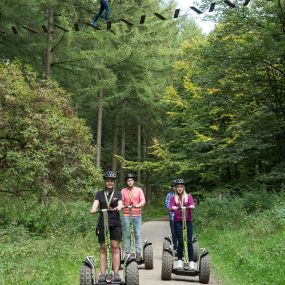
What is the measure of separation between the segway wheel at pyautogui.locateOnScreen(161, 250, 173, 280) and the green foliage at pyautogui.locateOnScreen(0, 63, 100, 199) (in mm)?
6802

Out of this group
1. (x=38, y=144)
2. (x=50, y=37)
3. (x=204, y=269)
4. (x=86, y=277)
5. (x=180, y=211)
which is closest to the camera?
(x=86, y=277)

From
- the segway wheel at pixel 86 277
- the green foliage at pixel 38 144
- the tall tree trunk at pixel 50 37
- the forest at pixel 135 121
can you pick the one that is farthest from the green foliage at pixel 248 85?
the segway wheel at pixel 86 277

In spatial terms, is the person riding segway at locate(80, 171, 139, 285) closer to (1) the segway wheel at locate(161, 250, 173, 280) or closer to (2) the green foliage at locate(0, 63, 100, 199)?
(1) the segway wheel at locate(161, 250, 173, 280)

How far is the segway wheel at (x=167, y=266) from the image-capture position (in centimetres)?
869

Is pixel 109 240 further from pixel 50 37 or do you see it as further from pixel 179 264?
pixel 50 37

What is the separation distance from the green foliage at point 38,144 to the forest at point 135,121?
0.15ft

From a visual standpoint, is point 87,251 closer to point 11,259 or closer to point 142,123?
point 11,259

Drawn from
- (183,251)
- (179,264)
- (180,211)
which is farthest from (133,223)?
(179,264)

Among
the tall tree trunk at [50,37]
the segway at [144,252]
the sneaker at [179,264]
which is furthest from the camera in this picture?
the tall tree trunk at [50,37]

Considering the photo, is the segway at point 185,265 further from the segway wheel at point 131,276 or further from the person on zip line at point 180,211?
the segway wheel at point 131,276

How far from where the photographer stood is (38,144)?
1477 cm

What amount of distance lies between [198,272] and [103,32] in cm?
1809

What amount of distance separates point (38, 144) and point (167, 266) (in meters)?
7.57

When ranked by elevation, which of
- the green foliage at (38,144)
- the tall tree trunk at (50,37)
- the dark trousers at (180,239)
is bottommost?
the dark trousers at (180,239)
